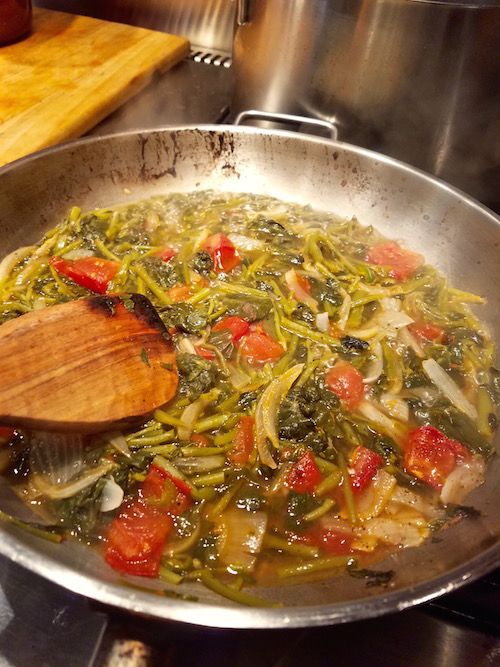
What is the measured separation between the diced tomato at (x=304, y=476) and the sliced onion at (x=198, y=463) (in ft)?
0.97

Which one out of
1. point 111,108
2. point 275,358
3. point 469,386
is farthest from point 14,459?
point 111,108

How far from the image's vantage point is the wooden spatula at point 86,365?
199 centimetres

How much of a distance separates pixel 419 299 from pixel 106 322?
1.79 meters

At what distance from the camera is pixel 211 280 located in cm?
310

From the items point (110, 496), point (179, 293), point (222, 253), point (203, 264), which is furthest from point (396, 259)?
point (110, 496)

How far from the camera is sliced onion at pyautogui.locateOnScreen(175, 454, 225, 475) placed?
2184 mm

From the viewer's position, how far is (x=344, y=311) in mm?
2959

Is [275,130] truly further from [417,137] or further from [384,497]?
[384,497]

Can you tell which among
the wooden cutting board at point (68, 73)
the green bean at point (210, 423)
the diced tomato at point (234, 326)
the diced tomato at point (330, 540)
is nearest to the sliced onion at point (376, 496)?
the diced tomato at point (330, 540)

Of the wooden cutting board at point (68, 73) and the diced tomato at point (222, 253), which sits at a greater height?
the wooden cutting board at point (68, 73)

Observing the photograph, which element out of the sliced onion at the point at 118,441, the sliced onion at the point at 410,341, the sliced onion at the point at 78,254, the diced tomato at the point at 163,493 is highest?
the sliced onion at the point at 410,341

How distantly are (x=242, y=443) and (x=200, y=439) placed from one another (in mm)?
179

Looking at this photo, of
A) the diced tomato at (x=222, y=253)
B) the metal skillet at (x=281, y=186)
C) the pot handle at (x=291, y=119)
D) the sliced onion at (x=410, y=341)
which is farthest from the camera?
the pot handle at (x=291, y=119)

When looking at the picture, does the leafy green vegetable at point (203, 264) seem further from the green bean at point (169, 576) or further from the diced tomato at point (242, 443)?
the green bean at point (169, 576)
